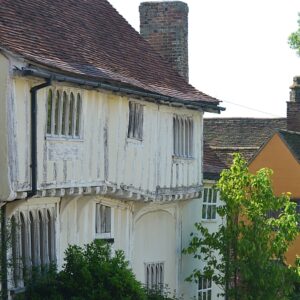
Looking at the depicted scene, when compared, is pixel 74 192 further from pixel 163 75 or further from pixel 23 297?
pixel 163 75

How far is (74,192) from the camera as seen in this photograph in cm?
2244

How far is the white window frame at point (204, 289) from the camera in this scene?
31.5 meters

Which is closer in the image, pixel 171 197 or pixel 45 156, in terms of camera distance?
pixel 45 156

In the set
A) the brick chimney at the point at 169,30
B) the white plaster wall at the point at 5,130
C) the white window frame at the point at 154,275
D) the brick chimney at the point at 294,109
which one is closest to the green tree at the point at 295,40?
the brick chimney at the point at 294,109

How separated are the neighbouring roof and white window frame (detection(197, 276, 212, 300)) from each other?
14.6 meters

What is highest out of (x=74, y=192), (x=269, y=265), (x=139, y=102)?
(x=139, y=102)

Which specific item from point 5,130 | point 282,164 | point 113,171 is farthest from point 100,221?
point 282,164

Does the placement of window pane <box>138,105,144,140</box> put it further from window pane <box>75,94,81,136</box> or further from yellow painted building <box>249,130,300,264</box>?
yellow painted building <box>249,130,300,264</box>

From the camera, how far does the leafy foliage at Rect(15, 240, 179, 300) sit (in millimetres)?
21359

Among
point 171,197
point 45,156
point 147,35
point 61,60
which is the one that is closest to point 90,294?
point 45,156

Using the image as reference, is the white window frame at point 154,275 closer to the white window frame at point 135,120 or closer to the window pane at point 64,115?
the white window frame at point 135,120

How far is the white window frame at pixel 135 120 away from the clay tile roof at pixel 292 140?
52.6 ft

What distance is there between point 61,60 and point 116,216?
5.19 meters

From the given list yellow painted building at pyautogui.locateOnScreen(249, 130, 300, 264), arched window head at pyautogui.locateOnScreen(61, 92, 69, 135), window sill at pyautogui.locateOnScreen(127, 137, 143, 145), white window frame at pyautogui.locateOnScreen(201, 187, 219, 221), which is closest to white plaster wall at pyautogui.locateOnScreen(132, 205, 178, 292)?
window sill at pyautogui.locateOnScreen(127, 137, 143, 145)
